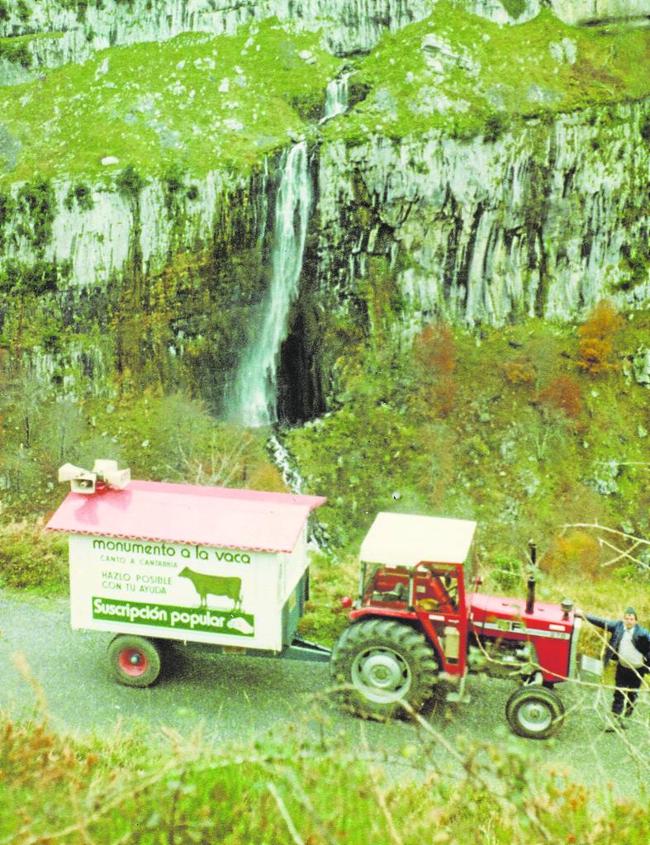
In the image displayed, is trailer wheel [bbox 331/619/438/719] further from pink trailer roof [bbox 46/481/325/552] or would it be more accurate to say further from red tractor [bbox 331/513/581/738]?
pink trailer roof [bbox 46/481/325/552]

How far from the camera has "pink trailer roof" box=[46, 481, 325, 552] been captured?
1045 cm

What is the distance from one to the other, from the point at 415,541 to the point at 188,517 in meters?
2.81

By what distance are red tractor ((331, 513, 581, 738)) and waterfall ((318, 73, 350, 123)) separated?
35.8 meters

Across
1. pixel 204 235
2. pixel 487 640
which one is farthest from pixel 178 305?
pixel 487 640

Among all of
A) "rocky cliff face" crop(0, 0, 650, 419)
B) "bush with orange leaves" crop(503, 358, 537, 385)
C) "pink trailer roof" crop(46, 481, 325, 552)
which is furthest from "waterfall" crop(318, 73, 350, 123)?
"pink trailer roof" crop(46, 481, 325, 552)

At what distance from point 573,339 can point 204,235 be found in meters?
18.1

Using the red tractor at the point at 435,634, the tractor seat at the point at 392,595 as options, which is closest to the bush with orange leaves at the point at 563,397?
the red tractor at the point at 435,634

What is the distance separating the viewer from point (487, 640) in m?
10.6

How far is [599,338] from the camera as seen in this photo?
40000 mm

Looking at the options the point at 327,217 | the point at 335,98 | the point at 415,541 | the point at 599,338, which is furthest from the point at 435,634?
the point at 335,98

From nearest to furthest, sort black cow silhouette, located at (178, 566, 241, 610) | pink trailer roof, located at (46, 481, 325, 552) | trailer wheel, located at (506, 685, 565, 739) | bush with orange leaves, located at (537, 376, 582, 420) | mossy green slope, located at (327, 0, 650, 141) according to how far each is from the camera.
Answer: trailer wheel, located at (506, 685, 565, 739) → pink trailer roof, located at (46, 481, 325, 552) → black cow silhouette, located at (178, 566, 241, 610) → bush with orange leaves, located at (537, 376, 582, 420) → mossy green slope, located at (327, 0, 650, 141)

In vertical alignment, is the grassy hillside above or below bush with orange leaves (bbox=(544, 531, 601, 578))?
above

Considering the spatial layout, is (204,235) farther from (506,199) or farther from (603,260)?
(603,260)

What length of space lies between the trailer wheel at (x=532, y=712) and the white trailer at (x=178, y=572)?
2.46m
